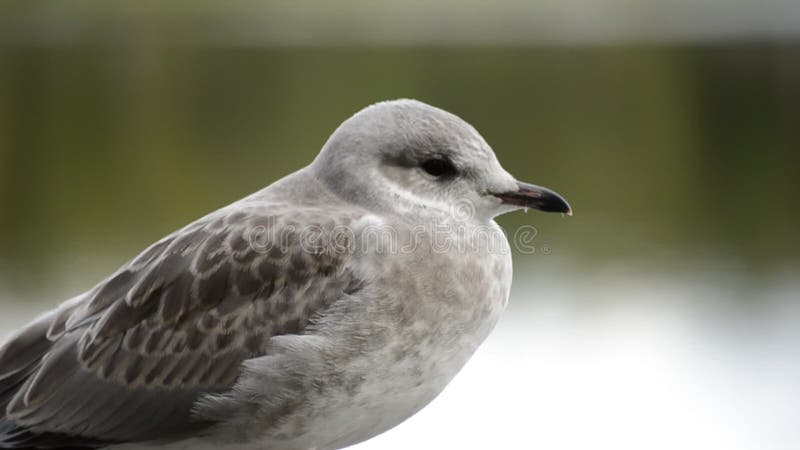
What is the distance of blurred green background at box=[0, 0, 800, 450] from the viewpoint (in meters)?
10.9

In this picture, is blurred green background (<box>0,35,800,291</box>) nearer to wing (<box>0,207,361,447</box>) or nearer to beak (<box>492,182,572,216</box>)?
wing (<box>0,207,361,447</box>)

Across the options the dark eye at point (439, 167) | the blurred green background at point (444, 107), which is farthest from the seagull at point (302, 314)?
the blurred green background at point (444, 107)

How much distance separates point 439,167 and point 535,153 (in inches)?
445

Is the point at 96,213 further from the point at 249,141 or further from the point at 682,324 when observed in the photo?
the point at 682,324

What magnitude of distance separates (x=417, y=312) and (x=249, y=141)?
12.4m

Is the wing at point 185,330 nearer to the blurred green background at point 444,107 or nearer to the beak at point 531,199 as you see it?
the beak at point 531,199

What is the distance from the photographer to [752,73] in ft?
67.1

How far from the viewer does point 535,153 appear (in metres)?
16.3

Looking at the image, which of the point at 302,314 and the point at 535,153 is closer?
the point at 302,314

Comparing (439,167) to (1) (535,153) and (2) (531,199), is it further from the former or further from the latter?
(1) (535,153)

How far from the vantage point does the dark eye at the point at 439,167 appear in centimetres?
512

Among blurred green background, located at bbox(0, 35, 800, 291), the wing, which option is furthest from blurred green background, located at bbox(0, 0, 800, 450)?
the wing

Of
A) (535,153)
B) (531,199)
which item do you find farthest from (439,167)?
(535,153)

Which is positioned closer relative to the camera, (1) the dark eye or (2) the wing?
(2) the wing
